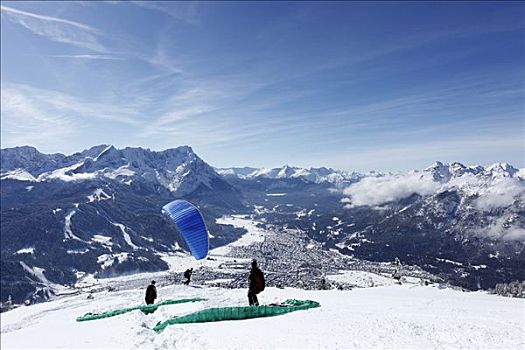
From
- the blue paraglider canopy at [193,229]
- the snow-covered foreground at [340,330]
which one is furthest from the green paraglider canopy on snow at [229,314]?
the blue paraglider canopy at [193,229]

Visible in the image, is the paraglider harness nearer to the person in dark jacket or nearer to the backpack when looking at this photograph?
the backpack

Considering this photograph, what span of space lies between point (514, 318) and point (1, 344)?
34392 mm

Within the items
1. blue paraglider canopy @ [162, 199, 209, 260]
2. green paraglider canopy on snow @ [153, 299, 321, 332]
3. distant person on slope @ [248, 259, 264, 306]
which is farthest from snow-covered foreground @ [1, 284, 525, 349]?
blue paraglider canopy @ [162, 199, 209, 260]

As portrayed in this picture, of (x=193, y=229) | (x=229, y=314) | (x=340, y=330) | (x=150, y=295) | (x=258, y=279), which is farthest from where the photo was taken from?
(x=150, y=295)

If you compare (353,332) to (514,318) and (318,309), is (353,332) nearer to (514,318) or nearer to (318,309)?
(318,309)

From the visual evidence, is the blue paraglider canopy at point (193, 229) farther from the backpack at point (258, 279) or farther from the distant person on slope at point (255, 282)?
the backpack at point (258, 279)

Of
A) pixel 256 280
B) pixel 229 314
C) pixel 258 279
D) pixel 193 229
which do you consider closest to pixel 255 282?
pixel 256 280

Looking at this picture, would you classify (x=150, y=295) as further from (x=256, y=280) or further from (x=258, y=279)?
(x=258, y=279)

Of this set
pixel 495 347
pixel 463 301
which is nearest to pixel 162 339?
pixel 495 347

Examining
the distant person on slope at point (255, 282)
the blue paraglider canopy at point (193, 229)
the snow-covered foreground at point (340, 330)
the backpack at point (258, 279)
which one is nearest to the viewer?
the snow-covered foreground at point (340, 330)

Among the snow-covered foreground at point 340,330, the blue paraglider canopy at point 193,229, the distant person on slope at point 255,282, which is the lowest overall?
the snow-covered foreground at point 340,330

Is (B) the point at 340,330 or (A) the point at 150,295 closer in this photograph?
(B) the point at 340,330

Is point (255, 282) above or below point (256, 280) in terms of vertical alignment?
below

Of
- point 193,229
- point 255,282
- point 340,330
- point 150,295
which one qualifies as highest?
point 193,229
